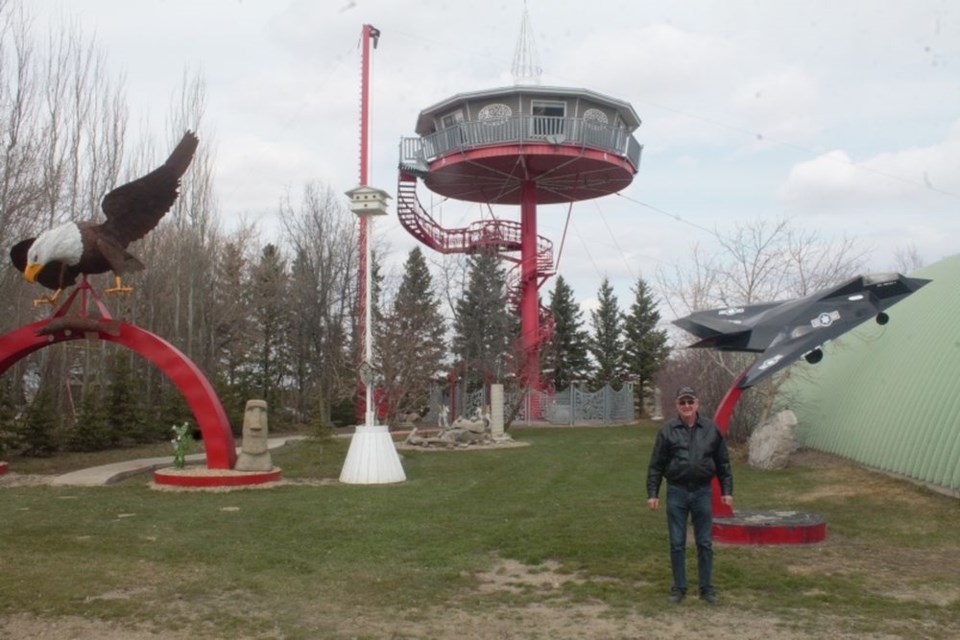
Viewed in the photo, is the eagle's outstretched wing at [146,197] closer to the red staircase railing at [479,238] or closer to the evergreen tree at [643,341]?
the red staircase railing at [479,238]

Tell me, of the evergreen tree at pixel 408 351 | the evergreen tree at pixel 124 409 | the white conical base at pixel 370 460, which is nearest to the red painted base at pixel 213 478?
the white conical base at pixel 370 460

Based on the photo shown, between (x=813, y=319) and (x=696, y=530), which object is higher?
(x=813, y=319)

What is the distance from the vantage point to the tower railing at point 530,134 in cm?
3516

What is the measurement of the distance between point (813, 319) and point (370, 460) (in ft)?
27.1

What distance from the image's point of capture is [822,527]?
31.7 ft

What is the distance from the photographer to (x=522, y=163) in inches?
1432

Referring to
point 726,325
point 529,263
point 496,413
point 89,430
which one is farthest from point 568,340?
point 726,325

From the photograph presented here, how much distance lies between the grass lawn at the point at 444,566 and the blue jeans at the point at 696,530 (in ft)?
0.88

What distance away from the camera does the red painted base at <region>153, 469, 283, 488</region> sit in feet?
48.9

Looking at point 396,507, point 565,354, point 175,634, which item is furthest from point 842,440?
point 565,354

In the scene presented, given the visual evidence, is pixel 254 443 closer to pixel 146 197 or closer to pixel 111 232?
pixel 111 232

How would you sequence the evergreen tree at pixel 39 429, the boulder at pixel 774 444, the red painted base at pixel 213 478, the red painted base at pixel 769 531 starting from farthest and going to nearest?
1. the evergreen tree at pixel 39 429
2. the boulder at pixel 774 444
3. the red painted base at pixel 213 478
4. the red painted base at pixel 769 531

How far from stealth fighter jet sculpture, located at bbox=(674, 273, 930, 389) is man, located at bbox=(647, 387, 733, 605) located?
2425 millimetres

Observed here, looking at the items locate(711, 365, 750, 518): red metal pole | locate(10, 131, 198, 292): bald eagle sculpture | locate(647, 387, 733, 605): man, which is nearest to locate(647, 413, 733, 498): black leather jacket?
locate(647, 387, 733, 605): man
